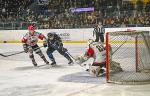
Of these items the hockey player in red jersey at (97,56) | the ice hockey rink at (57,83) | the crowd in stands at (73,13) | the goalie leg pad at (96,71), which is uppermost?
the crowd in stands at (73,13)

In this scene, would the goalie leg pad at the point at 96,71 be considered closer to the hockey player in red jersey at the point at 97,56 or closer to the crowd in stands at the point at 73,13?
the hockey player in red jersey at the point at 97,56

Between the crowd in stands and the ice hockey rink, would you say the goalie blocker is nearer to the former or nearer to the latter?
the ice hockey rink

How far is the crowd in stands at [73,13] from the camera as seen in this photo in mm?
21000

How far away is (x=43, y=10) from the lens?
24875 millimetres

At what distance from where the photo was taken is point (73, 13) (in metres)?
23.3

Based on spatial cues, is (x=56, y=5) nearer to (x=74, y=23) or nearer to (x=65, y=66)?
(x=74, y=23)

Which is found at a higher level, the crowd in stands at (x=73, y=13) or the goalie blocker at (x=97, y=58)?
the crowd in stands at (x=73, y=13)

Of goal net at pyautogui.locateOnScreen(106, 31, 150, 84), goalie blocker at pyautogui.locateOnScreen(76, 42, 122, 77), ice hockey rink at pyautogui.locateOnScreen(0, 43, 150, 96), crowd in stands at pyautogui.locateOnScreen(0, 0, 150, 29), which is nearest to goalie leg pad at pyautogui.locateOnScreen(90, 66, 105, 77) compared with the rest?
goalie blocker at pyautogui.locateOnScreen(76, 42, 122, 77)

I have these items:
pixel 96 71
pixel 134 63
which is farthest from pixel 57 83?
pixel 134 63

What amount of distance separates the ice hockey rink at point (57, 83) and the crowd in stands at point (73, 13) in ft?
30.3

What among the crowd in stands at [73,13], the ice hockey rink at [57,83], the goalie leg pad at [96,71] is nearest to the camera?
the ice hockey rink at [57,83]

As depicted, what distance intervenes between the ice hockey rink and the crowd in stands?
9.24 meters

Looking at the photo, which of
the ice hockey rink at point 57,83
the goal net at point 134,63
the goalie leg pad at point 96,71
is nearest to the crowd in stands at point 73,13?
the ice hockey rink at point 57,83

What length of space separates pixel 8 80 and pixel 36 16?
15.2 metres
